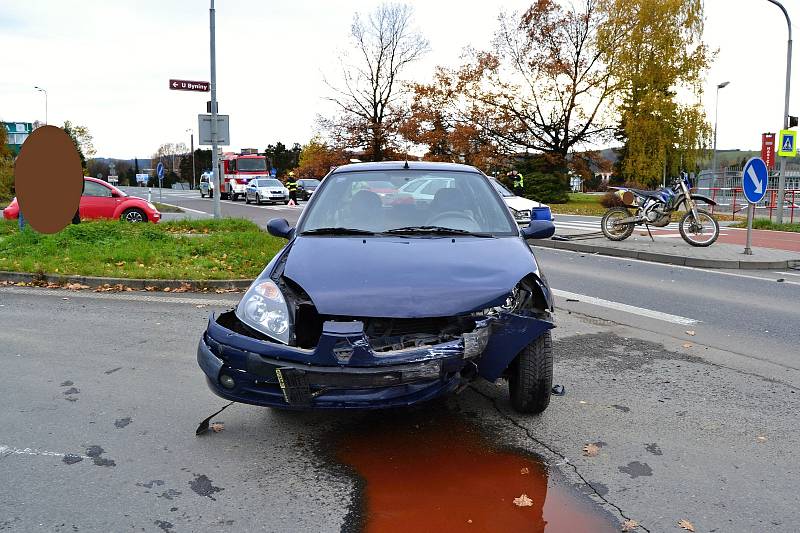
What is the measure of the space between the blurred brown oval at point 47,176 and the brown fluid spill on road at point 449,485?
9495mm

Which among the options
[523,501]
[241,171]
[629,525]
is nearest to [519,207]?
[523,501]

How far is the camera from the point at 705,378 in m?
5.25

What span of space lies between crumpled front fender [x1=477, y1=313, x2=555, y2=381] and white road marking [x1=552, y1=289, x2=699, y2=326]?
4.22 metres

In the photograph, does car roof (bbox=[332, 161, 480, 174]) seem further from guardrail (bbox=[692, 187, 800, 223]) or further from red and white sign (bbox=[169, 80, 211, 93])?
guardrail (bbox=[692, 187, 800, 223])

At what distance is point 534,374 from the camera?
4.06 meters

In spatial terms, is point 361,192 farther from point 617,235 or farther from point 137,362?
point 617,235

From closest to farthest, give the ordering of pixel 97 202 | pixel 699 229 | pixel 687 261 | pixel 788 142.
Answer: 1. pixel 687 261
2. pixel 699 229
3. pixel 97 202
4. pixel 788 142

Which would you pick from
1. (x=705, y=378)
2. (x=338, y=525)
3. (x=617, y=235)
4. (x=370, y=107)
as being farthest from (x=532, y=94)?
(x=338, y=525)

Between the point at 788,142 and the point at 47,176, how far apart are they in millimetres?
19739

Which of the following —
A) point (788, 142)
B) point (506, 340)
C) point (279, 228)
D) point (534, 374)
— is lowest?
point (534, 374)

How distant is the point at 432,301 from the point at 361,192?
1868 mm

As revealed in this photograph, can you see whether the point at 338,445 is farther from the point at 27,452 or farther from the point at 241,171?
the point at 241,171

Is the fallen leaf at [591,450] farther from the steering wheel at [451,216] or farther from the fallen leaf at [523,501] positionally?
the steering wheel at [451,216]

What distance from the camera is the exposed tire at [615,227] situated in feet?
51.9
